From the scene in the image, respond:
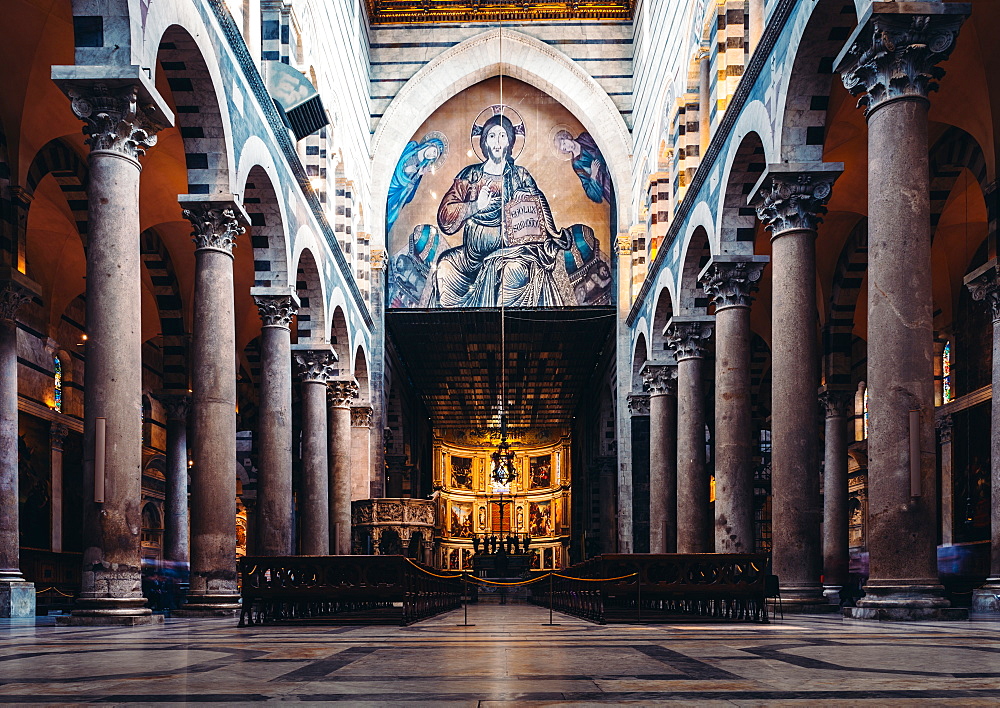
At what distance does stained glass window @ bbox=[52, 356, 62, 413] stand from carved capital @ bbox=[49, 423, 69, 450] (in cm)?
41

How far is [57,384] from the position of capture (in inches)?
1012

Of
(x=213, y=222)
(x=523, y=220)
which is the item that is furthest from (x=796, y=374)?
(x=523, y=220)

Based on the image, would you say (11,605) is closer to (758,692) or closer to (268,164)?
(268,164)

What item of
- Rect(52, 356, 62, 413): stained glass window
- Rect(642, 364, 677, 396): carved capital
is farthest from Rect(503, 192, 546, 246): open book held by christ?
Rect(52, 356, 62, 413): stained glass window

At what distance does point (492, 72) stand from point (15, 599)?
23.6 m

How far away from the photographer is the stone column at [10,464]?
16047 millimetres

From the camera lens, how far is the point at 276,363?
18984 mm

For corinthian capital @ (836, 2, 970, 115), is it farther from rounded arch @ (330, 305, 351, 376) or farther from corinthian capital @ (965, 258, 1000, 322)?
rounded arch @ (330, 305, 351, 376)

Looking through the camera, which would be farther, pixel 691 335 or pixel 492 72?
pixel 492 72

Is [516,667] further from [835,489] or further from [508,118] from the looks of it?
Result: [508,118]

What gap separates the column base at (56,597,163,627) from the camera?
10750 mm

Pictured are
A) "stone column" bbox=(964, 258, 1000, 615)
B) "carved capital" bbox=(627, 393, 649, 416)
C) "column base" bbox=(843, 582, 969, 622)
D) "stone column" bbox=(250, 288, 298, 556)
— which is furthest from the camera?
"carved capital" bbox=(627, 393, 649, 416)

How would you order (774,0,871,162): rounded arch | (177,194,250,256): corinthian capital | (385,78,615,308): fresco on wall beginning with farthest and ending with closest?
(385,78,615,308): fresco on wall, (177,194,250,256): corinthian capital, (774,0,871,162): rounded arch

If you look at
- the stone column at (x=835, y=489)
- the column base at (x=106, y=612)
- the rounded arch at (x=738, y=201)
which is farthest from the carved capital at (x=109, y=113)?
the stone column at (x=835, y=489)
